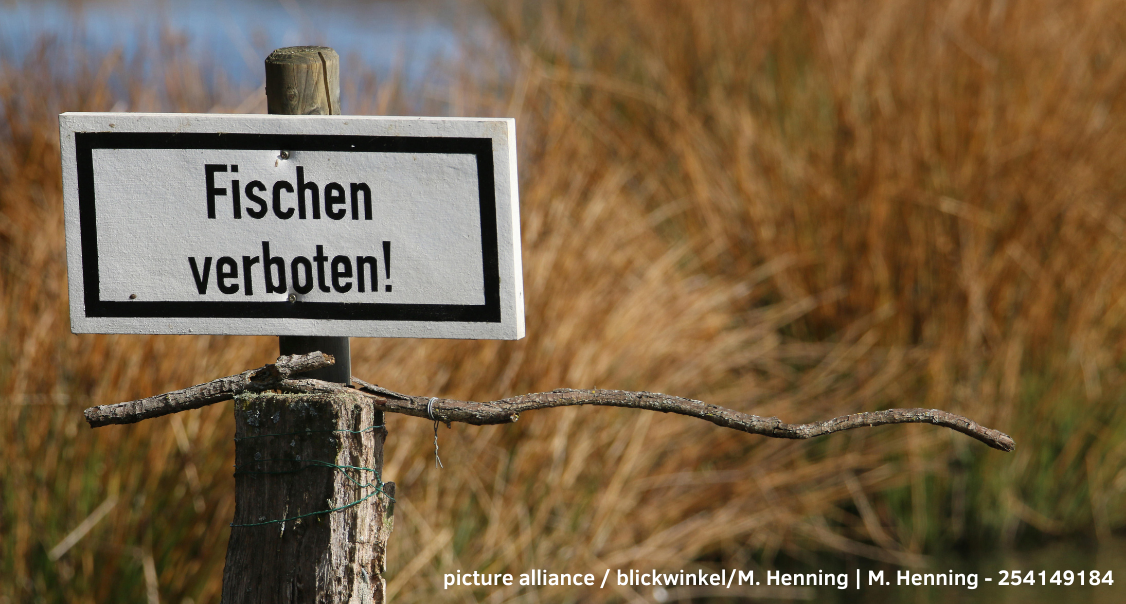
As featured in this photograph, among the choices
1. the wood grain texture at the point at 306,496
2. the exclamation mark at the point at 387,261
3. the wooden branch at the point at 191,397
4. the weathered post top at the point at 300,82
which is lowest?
the wood grain texture at the point at 306,496

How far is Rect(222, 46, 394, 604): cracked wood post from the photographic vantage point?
0.95 m

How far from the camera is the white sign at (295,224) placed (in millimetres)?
928

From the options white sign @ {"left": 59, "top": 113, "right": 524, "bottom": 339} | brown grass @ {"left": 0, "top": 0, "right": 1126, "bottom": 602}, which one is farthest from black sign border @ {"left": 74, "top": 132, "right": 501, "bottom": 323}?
brown grass @ {"left": 0, "top": 0, "right": 1126, "bottom": 602}

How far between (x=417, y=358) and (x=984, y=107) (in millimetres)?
2032

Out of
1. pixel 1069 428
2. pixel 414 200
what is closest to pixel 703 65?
pixel 1069 428

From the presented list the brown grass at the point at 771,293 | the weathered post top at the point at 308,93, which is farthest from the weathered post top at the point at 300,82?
the brown grass at the point at 771,293

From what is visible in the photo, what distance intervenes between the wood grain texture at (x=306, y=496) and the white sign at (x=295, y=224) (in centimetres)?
9

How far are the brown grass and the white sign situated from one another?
120cm

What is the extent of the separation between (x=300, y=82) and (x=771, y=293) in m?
2.53

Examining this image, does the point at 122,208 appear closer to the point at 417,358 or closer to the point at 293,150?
the point at 293,150

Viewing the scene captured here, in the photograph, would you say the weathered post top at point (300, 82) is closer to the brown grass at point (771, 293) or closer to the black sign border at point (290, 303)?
the black sign border at point (290, 303)

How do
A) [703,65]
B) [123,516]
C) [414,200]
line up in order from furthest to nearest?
[703,65] < [123,516] < [414,200]

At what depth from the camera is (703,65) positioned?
12.2ft

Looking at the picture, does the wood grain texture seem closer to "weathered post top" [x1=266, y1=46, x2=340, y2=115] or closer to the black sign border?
the black sign border
